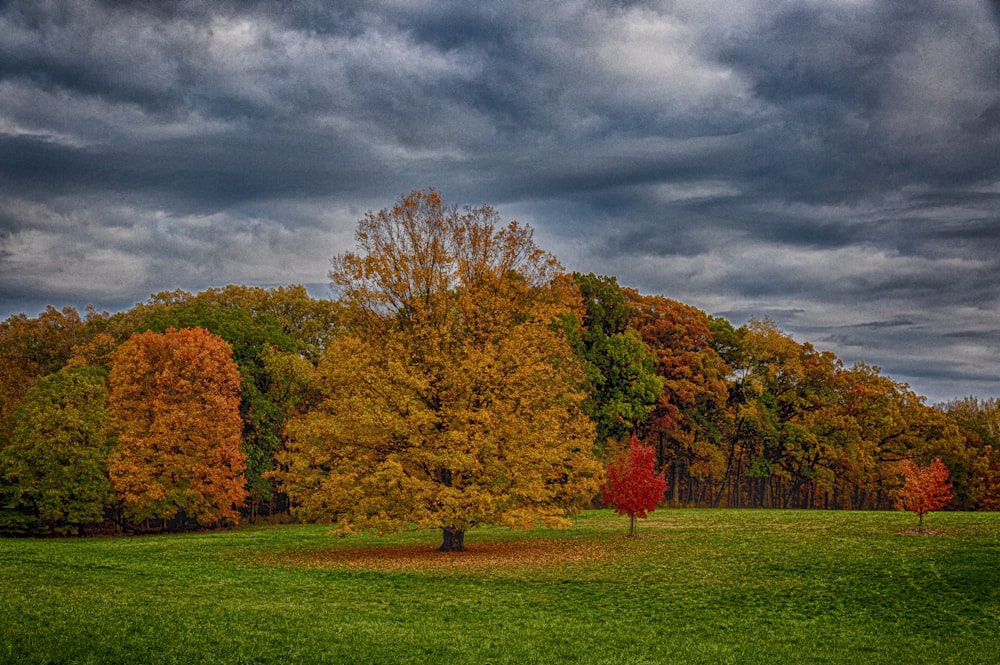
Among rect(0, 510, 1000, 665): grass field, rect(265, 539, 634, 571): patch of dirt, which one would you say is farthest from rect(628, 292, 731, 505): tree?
rect(265, 539, 634, 571): patch of dirt

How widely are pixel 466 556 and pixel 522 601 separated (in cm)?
1039

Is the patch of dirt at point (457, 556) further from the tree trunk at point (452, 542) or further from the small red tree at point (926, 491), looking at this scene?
the small red tree at point (926, 491)

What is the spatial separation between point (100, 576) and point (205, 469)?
25.0 meters

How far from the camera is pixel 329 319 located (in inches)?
3123

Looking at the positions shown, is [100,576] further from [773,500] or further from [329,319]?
[773,500]

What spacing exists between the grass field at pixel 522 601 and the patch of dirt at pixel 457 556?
0.13 metres

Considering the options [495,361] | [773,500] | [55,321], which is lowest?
[773,500]

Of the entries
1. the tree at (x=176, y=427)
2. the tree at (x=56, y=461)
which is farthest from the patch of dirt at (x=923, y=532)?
the tree at (x=56, y=461)

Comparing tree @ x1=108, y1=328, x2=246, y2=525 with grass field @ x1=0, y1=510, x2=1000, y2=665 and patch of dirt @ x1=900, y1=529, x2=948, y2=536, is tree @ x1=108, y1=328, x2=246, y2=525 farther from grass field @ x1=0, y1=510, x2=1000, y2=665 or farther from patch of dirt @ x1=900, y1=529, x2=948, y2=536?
patch of dirt @ x1=900, y1=529, x2=948, y2=536

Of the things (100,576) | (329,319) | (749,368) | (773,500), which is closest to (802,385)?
(749,368)

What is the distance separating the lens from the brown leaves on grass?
32.9 m

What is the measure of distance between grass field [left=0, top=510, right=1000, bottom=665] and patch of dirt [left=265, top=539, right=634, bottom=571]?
0.13 metres

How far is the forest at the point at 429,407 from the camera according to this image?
35.0 m

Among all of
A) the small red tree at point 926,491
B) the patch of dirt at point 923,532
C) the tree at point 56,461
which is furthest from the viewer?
the tree at point 56,461
